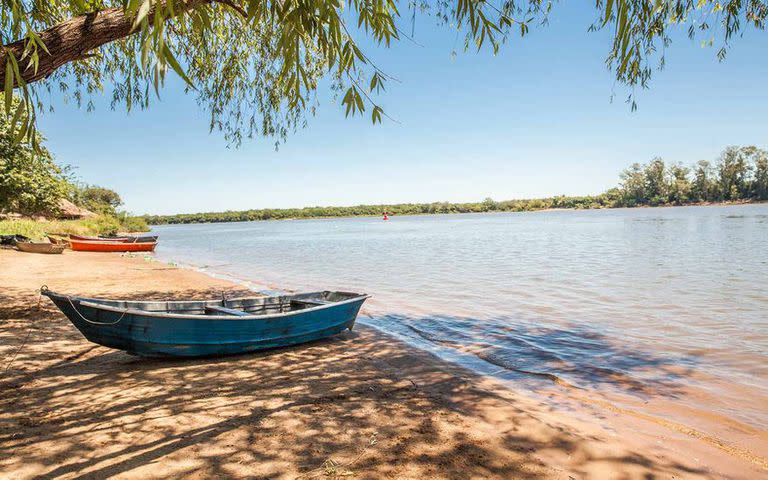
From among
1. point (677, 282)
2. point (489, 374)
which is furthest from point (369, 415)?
point (677, 282)

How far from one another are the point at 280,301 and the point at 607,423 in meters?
6.06

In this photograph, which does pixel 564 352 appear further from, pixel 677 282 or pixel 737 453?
pixel 677 282

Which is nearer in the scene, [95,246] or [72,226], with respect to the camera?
[95,246]

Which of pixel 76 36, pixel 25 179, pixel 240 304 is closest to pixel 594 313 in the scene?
pixel 240 304

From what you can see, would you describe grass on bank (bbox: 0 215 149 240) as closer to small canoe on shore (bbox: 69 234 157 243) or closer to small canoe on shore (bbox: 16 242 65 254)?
small canoe on shore (bbox: 69 234 157 243)

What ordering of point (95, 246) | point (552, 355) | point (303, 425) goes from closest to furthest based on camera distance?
point (303, 425) < point (552, 355) < point (95, 246)

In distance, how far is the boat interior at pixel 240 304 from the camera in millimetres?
7406

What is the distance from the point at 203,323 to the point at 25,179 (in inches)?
789

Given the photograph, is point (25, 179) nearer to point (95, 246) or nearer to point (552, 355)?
point (95, 246)

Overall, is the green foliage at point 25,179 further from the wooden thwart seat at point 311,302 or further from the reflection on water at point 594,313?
the wooden thwart seat at point 311,302

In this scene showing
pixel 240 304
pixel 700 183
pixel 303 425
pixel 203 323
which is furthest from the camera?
pixel 700 183

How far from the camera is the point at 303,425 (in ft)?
15.1

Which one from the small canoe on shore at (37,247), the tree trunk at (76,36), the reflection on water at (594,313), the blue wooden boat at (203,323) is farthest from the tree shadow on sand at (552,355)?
the small canoe on shore at (37,247)

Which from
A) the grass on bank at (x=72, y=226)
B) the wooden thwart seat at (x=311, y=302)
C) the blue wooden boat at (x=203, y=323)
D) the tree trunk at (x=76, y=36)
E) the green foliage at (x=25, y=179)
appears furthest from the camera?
the grass on bank at (x=72, y=226)
